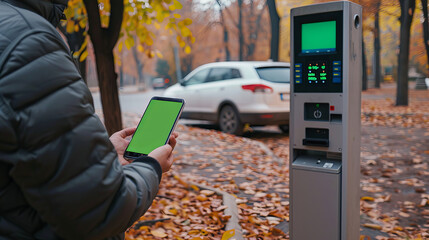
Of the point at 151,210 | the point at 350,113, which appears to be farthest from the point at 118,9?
the point at 350,113

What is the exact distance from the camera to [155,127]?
1841 millimetres

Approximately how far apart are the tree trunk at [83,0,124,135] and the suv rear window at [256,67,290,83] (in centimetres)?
439

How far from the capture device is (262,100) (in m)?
9.04

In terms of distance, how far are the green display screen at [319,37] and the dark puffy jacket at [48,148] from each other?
1.97m

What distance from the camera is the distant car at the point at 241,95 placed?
902cm

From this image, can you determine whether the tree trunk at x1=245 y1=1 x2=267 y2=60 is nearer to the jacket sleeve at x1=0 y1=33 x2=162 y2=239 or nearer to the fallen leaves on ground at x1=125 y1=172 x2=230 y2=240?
the fallen leaves on ground at x1=125 y1=172 x2=230 y2=240

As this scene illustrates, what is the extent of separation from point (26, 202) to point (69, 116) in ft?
0.92

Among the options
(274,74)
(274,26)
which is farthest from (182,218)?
(274,26)

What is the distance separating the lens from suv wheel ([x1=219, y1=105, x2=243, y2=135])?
31.7ft

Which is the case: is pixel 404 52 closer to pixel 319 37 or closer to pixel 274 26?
pixel 274 26

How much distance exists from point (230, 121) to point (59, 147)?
8817mm

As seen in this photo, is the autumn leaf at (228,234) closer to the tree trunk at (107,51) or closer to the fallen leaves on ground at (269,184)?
the fallen leaves on ground at (269,184)

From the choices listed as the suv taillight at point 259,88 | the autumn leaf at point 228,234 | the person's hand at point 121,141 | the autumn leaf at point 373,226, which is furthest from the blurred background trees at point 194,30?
the autumn leaf at point 373,226

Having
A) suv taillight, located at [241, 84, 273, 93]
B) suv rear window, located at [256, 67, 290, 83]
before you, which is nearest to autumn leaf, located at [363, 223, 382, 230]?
suv taillight, located at [241, 84, 273, 93]
